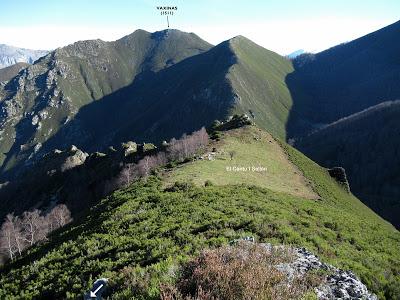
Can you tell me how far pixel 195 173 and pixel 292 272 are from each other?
129 feet

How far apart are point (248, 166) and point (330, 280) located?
5338 centimetres

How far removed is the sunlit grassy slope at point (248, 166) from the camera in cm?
5350

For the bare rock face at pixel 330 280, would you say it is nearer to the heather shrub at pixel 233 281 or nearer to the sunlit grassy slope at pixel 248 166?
the heather shrub at pixel 233 281

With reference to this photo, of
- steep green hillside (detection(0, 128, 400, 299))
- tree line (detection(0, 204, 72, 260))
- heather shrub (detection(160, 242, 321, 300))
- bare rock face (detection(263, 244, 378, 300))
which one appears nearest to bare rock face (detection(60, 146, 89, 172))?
tree line (detection(0, 204, 72, 260))

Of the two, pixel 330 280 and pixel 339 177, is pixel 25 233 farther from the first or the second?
pixel 330 280

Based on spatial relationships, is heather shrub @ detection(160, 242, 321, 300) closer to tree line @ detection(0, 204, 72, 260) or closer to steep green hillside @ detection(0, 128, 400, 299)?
steep green hillside @ detection(0, 128, 400, 299)

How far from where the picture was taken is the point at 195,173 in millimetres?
53844

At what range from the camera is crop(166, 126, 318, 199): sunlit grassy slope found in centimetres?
5350

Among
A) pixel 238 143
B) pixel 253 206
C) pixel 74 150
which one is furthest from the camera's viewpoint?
pixel 74 150

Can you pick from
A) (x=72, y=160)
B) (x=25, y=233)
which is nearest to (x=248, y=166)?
(x=25, y=233)

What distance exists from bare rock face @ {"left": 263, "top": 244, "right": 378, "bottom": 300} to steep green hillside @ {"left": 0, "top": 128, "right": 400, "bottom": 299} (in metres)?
1.91

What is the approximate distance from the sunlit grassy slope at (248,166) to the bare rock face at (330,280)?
30222 millimetres

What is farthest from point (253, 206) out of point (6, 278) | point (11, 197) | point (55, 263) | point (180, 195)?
point (11, 197)

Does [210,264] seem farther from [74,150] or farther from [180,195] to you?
[74,150]
